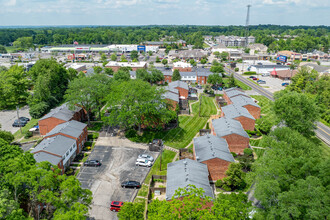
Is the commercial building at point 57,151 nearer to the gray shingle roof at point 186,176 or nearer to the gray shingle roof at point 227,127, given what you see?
the gray shingle roof at point 186,176

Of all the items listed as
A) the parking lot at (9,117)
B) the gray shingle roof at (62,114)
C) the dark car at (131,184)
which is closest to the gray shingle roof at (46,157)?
the dark car at (131,184)

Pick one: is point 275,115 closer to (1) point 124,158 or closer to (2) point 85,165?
(1) point 124,158

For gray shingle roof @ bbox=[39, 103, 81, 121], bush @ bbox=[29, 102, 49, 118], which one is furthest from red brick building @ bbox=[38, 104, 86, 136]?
bush @ bbox=[29, 102, 49, 118]

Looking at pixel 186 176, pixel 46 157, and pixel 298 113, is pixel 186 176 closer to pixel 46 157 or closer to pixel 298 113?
pixel 46 157

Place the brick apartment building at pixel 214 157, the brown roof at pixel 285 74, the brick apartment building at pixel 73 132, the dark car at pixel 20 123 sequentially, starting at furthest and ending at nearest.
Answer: the brown roof at pixel 285 74 < the dark car at pixel 20 123 < the brick apartment building at pixel 73 132 < the brick apartment building at pixel 214 157

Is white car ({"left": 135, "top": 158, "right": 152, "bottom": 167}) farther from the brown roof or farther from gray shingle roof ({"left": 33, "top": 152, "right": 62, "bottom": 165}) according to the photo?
the brown roof

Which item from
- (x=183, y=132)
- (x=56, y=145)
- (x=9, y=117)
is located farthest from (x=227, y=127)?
(x=9, y=117)
